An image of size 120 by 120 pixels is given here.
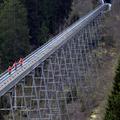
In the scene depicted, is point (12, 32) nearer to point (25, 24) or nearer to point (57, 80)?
point (25, 24)

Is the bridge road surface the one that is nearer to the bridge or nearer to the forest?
the bridge

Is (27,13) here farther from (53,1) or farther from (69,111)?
(69,111)

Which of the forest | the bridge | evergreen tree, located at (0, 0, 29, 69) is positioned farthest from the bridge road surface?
the forest

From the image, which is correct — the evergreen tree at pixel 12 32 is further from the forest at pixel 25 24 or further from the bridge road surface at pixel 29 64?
the bridge road surface at pixel 29 64

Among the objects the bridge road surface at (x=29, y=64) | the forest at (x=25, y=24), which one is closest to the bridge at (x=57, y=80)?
the bridge road surface at (x=29, y=64)

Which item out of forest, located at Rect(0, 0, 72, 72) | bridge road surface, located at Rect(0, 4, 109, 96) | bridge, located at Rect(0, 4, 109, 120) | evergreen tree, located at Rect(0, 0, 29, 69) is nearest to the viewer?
bridge road surface, located at Rect(0, 4, 109, 96)

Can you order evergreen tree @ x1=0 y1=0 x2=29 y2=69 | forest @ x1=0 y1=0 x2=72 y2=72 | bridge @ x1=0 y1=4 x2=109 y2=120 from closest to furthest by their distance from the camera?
bridge @ x1=0 y1=4 x2=109 y2=120
evergreen tree @ x1=0 y1=0 x2=29 y2=69
forest @ x1=0 y1=0 x2=72 y2=72
